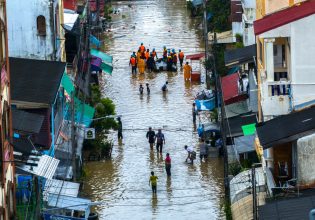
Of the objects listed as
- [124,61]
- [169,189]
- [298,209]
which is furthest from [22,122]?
[124,61]

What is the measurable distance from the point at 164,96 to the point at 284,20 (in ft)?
83.6

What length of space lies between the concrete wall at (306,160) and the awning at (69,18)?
25.5 meters

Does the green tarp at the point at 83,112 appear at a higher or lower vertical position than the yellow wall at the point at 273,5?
lower

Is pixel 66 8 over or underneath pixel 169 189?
over

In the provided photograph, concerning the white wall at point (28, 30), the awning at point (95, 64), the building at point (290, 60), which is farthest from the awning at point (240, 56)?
the building at point (290, 60)

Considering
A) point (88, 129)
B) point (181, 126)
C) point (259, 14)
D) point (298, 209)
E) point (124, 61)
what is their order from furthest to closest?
point (124, 61), point (181, 126), point (88, 129), point (259, 14), point (298, 209)

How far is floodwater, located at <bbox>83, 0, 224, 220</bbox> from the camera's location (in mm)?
47438

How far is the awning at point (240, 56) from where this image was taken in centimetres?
5716

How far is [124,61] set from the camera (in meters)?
76.6

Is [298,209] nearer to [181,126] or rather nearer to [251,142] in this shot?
[251,142]

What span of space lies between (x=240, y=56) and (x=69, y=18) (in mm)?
11428

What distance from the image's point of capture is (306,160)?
38.6m

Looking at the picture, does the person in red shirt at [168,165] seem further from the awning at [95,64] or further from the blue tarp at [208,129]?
the awning at [95,64]

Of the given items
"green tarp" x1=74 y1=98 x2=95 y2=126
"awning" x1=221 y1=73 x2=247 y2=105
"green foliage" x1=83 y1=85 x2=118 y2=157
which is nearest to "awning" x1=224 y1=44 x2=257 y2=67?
"awning" x1=221 y1=73 x2=247 y2=105
